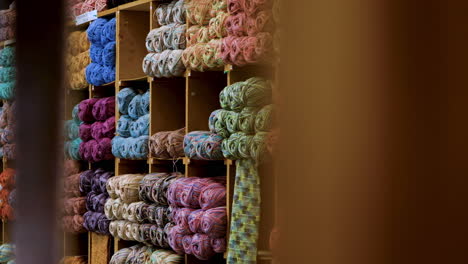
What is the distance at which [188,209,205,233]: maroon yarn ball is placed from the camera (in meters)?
4.16

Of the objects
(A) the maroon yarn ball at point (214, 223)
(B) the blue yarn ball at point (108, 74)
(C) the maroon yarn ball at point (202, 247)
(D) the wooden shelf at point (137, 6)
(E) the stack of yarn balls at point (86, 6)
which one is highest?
(E) the stack of yarn balls at point (86, 6)

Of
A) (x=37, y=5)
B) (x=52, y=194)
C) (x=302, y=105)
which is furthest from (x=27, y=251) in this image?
(x=302, y=105)

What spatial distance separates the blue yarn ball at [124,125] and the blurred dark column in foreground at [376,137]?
4069 mm

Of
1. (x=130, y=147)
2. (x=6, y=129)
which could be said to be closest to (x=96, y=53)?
(x=130, y=147)

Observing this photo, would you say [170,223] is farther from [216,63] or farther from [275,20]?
[275,20]

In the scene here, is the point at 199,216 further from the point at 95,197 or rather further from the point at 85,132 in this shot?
the point at 85,132

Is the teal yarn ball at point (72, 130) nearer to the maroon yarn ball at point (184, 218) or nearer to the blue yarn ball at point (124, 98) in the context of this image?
the blue yarn ball at point (124, 98)

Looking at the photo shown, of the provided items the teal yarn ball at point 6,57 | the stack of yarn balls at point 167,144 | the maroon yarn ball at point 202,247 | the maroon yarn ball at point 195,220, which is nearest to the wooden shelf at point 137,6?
the stack of yarn balls at point 167,144

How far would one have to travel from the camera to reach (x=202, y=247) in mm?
4121

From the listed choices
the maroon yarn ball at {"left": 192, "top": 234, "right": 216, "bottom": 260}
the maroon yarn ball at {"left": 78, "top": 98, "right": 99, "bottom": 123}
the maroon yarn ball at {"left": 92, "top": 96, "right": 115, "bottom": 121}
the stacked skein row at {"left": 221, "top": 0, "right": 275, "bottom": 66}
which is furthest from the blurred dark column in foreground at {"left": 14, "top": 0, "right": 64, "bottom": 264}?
the maroon yarn ball at {"left": 78, "top": 98, "right": 99, "bottom": 123}

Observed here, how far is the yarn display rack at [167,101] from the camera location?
404 cm

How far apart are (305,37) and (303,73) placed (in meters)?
0.05

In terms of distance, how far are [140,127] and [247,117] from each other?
1.40 m

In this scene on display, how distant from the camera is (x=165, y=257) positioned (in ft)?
15.1
